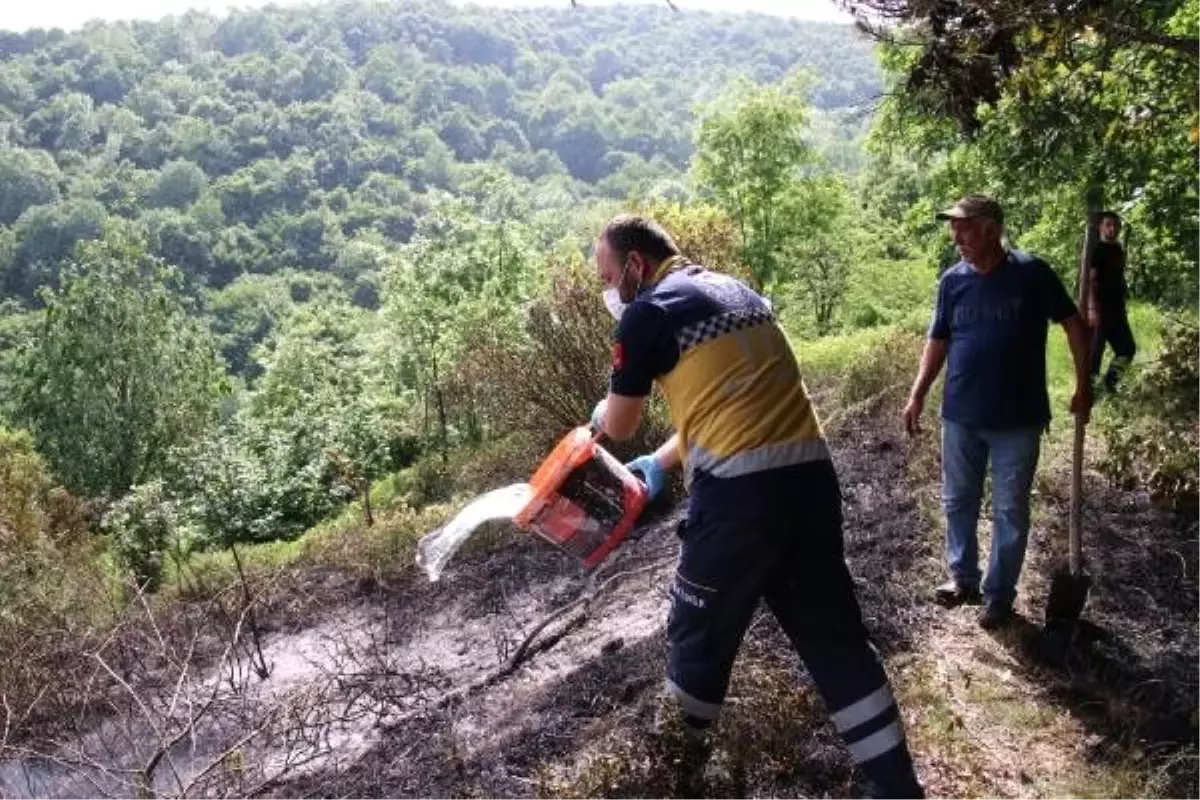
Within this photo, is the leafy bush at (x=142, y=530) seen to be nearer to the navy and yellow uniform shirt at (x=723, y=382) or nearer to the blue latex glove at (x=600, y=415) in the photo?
the blue latex glove at (x=600, y=415)

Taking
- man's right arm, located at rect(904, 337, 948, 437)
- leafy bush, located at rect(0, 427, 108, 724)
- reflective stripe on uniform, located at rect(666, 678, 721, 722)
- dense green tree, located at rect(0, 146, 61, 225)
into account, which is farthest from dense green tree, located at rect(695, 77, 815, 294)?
dense green tree, located at rect(0, 146, 61, 225)

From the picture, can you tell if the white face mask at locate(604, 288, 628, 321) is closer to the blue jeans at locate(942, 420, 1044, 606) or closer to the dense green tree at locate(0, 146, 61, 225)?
the blue jeans at locate(942, 420, 1044, 606)

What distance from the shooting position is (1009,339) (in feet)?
14.6

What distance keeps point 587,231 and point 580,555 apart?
76.8 ft

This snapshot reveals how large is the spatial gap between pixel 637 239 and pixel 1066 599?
2.51 metres

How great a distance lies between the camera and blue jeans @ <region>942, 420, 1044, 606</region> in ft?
14.8

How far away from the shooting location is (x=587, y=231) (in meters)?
26.9

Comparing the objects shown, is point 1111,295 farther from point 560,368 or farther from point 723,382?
point 723,382

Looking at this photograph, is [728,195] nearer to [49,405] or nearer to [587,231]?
[587,231]

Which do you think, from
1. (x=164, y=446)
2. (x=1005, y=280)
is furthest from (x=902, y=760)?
(x=164, y=446)

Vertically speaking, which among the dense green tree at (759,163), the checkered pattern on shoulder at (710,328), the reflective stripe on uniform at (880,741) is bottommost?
the dense green tree at (759,163)

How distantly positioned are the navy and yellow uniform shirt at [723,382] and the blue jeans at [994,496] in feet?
5.32

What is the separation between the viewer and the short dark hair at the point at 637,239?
3418 mm

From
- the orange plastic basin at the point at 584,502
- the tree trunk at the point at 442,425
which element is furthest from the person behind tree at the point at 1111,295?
the tree trunk at the point at 442,425
